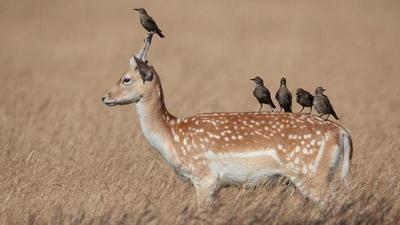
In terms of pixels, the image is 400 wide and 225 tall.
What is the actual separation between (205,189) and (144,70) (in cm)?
143

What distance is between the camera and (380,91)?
19.2 m

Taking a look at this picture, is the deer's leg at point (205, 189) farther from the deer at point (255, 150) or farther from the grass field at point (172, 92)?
the grass field at point (172, 92)

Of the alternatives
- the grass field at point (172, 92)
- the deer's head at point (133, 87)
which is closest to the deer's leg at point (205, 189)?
the grass field at point (172, 92)

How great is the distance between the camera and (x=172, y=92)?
63.8 ft


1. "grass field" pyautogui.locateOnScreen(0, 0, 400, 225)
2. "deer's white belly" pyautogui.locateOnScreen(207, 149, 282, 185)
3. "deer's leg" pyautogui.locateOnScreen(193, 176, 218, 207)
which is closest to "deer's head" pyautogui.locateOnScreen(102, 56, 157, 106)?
"grass field" pyautogui.locateOnScreen(0, 0, 400, 225)

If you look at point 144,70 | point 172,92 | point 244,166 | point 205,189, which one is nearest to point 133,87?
point 144,70

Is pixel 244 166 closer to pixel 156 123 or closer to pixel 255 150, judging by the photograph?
pixel 255 150

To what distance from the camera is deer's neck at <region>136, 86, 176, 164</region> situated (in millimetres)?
8802

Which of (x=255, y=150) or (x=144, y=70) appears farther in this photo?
(x=144, y=70)

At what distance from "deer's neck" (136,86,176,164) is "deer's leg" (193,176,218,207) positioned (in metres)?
0.41

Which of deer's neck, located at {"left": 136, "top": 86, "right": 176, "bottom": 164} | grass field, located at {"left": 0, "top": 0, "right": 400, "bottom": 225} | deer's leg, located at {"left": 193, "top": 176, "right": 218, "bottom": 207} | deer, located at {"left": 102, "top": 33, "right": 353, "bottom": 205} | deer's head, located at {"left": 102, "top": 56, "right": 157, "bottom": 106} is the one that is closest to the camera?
grass field, located at {"left": 0, "top": 0, "right": 400, "bottom": 225}

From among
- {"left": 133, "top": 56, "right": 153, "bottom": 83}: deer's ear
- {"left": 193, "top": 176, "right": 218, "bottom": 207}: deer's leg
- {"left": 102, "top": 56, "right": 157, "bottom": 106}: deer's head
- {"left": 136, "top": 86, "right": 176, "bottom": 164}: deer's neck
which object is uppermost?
{"left": 133, "top": 56, "right": 153, "bottom": 83}: deer's ear

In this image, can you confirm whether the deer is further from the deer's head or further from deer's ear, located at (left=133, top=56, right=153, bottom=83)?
the deer's head

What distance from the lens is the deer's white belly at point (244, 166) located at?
8.38 m
